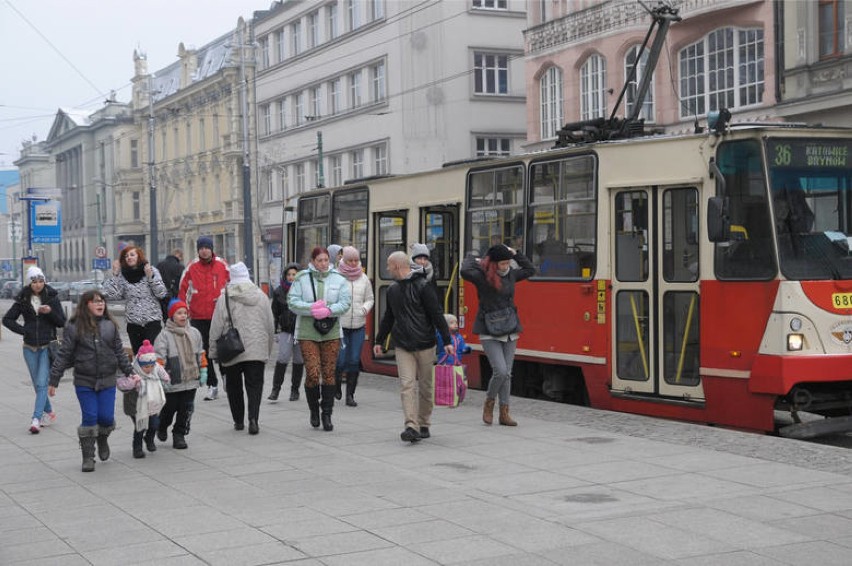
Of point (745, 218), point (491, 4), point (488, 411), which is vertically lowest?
point (488, 411)

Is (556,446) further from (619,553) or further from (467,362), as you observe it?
(467,362)

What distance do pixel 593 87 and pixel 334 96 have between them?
19.3 m

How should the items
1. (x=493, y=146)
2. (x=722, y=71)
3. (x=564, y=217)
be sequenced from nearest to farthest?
(x=564, y=217)
(x=722, y=71)
(x=493, y=146)

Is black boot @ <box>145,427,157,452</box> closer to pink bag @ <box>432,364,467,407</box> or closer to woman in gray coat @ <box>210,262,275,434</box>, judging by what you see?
woman in gray coat @ <box>210,262,275,434</box>

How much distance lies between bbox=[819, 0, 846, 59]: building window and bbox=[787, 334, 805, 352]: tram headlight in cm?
1645

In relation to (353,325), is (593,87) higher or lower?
higher

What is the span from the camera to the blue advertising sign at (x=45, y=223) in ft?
111

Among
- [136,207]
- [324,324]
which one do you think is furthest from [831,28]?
[136,207]

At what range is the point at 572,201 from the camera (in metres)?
13.6

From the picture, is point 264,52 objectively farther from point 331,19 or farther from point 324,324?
point 324,324

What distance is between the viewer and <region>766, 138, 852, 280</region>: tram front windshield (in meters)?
11.2

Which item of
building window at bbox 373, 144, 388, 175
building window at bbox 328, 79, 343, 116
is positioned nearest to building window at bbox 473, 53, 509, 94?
building window at bbox 373, 144, 388, 175

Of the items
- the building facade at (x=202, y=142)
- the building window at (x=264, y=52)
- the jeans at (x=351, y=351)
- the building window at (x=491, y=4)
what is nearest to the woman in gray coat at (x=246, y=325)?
the jeans at (x=351, y=351)

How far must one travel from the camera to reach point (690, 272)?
12039 millimetres
